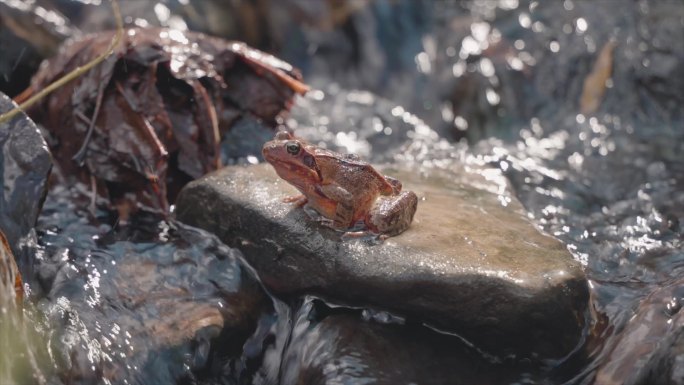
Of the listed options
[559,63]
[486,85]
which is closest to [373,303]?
[486,85]

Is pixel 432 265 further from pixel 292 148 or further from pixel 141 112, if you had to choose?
pixel 141 112

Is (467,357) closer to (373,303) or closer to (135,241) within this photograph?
(373,303)

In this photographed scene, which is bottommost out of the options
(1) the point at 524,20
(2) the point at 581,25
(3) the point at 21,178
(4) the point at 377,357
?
(3) the point at 21,178

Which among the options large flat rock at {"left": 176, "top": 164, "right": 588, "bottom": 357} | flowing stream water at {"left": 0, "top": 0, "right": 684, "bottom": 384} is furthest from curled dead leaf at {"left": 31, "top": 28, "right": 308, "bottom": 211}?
large flat rock at {"left": 176, "top": 164, "right": 588, "bottom": 357}

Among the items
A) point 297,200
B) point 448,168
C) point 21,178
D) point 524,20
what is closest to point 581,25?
point 524,20

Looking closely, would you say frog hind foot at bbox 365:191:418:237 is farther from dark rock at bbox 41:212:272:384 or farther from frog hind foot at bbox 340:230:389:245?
dark rock at bbox 41:212:272:384

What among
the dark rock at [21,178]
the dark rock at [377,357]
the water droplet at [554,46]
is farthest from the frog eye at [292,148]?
the water droplet at [554,46]
